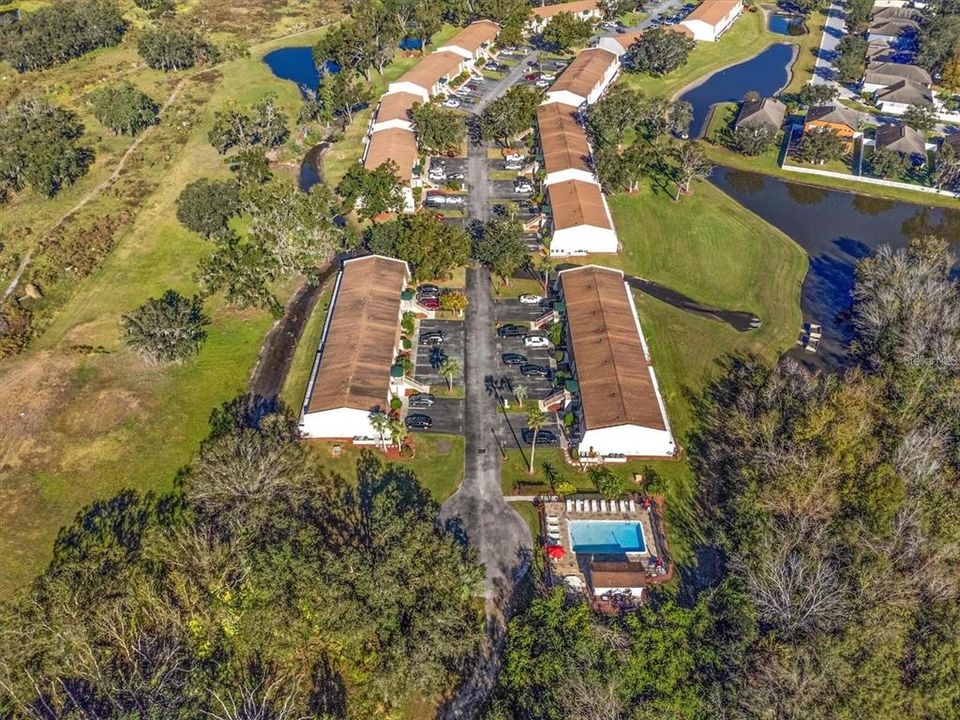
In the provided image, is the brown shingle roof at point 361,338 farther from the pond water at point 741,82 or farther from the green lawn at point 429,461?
the pond water at point 741,82

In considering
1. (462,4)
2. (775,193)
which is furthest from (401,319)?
(462,4)

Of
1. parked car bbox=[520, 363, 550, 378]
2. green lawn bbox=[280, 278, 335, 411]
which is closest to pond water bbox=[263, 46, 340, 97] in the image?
green lawn bbox=[280, 278, 335, 411]

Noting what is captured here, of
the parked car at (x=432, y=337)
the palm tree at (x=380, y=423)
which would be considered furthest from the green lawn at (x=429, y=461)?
the parked car at (x=432, y=337)

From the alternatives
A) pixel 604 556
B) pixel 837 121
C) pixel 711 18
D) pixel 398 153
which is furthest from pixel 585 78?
pixel 604 556

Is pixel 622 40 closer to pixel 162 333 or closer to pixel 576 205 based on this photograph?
pixel 576 205

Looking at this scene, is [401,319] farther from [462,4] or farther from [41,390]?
[462,4]

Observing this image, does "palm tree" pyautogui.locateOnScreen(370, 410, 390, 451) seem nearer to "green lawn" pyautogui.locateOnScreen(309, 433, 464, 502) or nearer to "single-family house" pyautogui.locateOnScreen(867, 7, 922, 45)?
"green lawn" pyautogui.locateOnScreen(309, 433, 464, 502)
